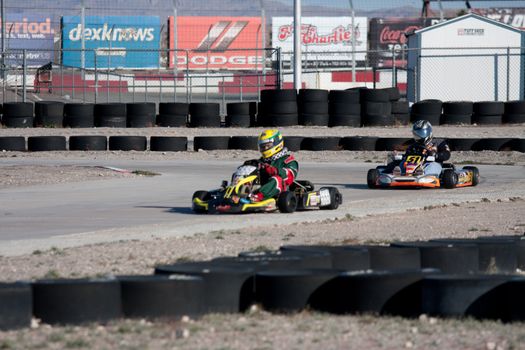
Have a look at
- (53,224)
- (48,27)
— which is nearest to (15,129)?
(53,224)

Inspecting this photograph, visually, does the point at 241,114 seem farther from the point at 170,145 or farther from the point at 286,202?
Answer: the point at 286,202

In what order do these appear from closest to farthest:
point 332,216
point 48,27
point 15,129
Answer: point 332,216
point 15,129
point 48,27

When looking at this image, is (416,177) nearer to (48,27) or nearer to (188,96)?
(188,96)

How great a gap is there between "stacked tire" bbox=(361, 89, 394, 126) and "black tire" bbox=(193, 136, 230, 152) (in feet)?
15.1

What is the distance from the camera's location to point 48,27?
4612 centimetres

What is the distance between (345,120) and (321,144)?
3.97m

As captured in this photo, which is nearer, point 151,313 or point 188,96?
point 151,313

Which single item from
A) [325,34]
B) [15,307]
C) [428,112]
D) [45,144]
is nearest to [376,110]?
[428,112]

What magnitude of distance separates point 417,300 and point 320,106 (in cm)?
1856

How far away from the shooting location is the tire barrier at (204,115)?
25.0 m

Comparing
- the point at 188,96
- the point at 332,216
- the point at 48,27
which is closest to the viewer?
the point at 332,216

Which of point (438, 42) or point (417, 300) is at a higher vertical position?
point (438, 42)

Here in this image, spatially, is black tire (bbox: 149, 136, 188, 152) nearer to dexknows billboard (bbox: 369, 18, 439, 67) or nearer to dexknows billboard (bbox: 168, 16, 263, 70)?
dexknows billboard (bbox: 168, 16, 263, 70)

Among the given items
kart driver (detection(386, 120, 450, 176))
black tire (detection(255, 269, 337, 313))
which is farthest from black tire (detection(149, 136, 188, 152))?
black tire (detection(255, 269, 337, 313))
